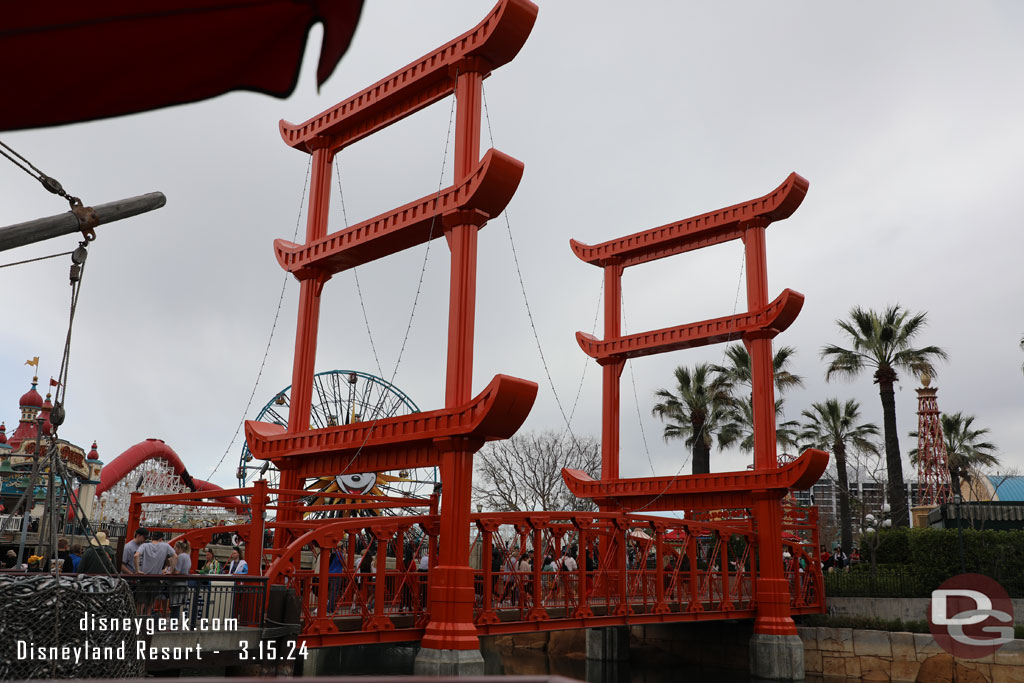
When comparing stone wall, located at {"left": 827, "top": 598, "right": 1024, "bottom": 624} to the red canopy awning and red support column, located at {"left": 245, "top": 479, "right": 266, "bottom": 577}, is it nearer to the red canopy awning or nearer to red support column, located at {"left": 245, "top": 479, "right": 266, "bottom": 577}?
red support column, located at {"left": 245, "top": 479, "right": 266, "bottom": 577}

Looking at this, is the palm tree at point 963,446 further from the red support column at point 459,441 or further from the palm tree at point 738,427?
the red support column at point 459,441

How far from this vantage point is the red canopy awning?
3.79 m

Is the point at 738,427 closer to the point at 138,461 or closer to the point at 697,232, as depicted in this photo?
the point at 697,232

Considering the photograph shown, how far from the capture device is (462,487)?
15.4 m

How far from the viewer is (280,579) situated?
1343 cm

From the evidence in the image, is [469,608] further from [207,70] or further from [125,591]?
[207,70]

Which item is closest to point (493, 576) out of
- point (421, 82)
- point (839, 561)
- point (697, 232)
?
point (421, 82)

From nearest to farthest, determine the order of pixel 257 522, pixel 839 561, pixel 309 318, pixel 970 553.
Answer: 1. pixel 257 522
2. pixel 309 318
3. pixel 970 553
4. pixel 839 561

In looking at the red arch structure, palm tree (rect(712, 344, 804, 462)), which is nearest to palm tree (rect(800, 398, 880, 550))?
palm tree (rect(712, 344, 804, 462))

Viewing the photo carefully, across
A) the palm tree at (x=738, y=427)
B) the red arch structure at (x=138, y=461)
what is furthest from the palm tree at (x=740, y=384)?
the red arch structure at (x=138, y=461)

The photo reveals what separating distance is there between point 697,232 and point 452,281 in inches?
515

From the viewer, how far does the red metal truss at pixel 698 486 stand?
967 inches

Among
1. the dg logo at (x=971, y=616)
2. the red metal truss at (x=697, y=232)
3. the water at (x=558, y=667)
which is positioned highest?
the red metal truss at (x=697, y=232)

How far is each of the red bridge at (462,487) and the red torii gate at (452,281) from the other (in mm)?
35
